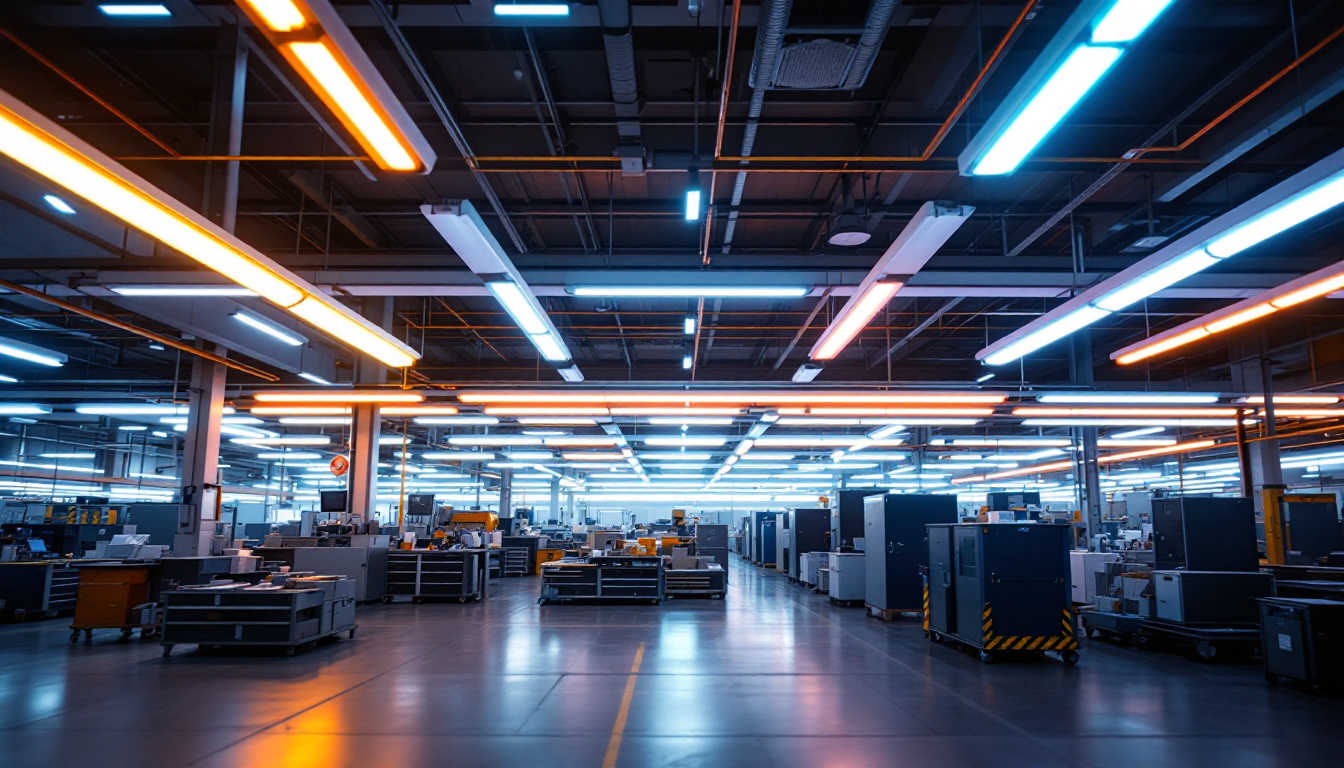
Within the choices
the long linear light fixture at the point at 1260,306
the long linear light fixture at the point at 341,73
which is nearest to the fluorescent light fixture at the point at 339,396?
the long linear light fixture at the point at 341,73

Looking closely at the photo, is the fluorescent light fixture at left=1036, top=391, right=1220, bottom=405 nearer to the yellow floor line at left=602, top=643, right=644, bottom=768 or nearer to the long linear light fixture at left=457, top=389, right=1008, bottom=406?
the long linear light fixture at left=457, top=389, right=1008, bottom=406

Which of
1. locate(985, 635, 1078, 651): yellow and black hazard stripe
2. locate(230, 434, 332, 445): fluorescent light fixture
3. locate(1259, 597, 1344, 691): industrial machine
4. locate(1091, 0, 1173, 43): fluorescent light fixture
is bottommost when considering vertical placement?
locate(985, 635, 1078, 651): yellow and black hazard stripe

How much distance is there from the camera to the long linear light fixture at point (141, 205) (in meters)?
3.64

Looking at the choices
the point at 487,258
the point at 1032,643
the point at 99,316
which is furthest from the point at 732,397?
the point at 99,316

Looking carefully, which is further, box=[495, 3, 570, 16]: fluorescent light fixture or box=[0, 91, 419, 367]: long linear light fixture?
box=[495, 3, 570, 16]: fluorescent light fixture

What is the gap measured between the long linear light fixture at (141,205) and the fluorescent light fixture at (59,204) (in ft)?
11.9

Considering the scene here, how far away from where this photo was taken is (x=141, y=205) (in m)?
4.38

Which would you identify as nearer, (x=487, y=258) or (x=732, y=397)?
(x=487, y=258)

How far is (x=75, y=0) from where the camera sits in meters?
5.75

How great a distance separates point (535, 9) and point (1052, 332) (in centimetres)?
589

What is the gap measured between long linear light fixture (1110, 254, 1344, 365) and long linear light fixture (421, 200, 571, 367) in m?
6.33

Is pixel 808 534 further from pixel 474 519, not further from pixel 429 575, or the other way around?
pixel 429 575

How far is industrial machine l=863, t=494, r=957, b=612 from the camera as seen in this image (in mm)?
12172

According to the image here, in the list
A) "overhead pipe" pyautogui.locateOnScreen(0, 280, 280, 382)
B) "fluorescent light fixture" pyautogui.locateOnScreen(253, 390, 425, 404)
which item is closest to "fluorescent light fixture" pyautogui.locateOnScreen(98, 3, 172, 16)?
"overhead pipe" pyautogui.locateOnScreen(0, 280, 280, 382)
